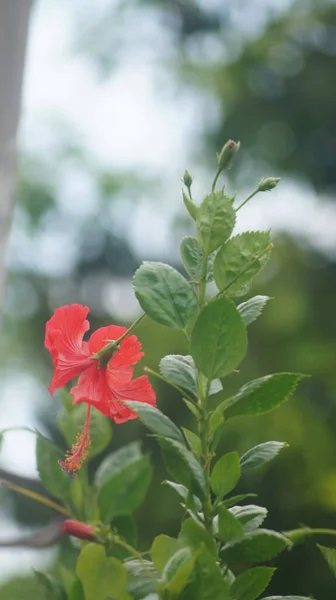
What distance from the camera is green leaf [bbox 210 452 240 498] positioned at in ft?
1.08

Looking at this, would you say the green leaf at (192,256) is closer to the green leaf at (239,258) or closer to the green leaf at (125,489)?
the green leaf at (239,258)

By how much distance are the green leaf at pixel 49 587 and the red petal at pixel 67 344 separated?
0.10m

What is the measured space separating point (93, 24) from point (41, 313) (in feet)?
7.55

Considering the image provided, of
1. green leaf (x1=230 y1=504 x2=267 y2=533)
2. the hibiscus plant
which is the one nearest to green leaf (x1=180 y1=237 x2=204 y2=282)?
the hibiscus plant

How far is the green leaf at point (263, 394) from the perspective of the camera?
32 centimetres

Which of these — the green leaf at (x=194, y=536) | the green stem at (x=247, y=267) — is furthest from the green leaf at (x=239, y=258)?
the green leaf at (x=194, y=536)

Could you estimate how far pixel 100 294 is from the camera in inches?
154

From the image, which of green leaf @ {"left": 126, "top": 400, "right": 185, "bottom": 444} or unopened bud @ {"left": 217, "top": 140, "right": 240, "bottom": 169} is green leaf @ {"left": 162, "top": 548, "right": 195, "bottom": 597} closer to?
green leaf @ {"left": 126, "top": 400, "right": 185, "bottom": 444}

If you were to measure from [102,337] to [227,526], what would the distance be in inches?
4.6

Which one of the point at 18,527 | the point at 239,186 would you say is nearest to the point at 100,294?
the point at 239,186

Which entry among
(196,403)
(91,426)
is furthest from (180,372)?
(91,426)

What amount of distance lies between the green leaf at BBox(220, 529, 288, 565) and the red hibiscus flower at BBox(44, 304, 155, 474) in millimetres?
79

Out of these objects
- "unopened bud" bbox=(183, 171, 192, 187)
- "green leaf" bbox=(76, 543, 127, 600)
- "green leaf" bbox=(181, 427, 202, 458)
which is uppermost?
"unopened bud" bbox=(183, 171, 192, 187)

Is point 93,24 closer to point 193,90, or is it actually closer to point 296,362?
point 193,90
